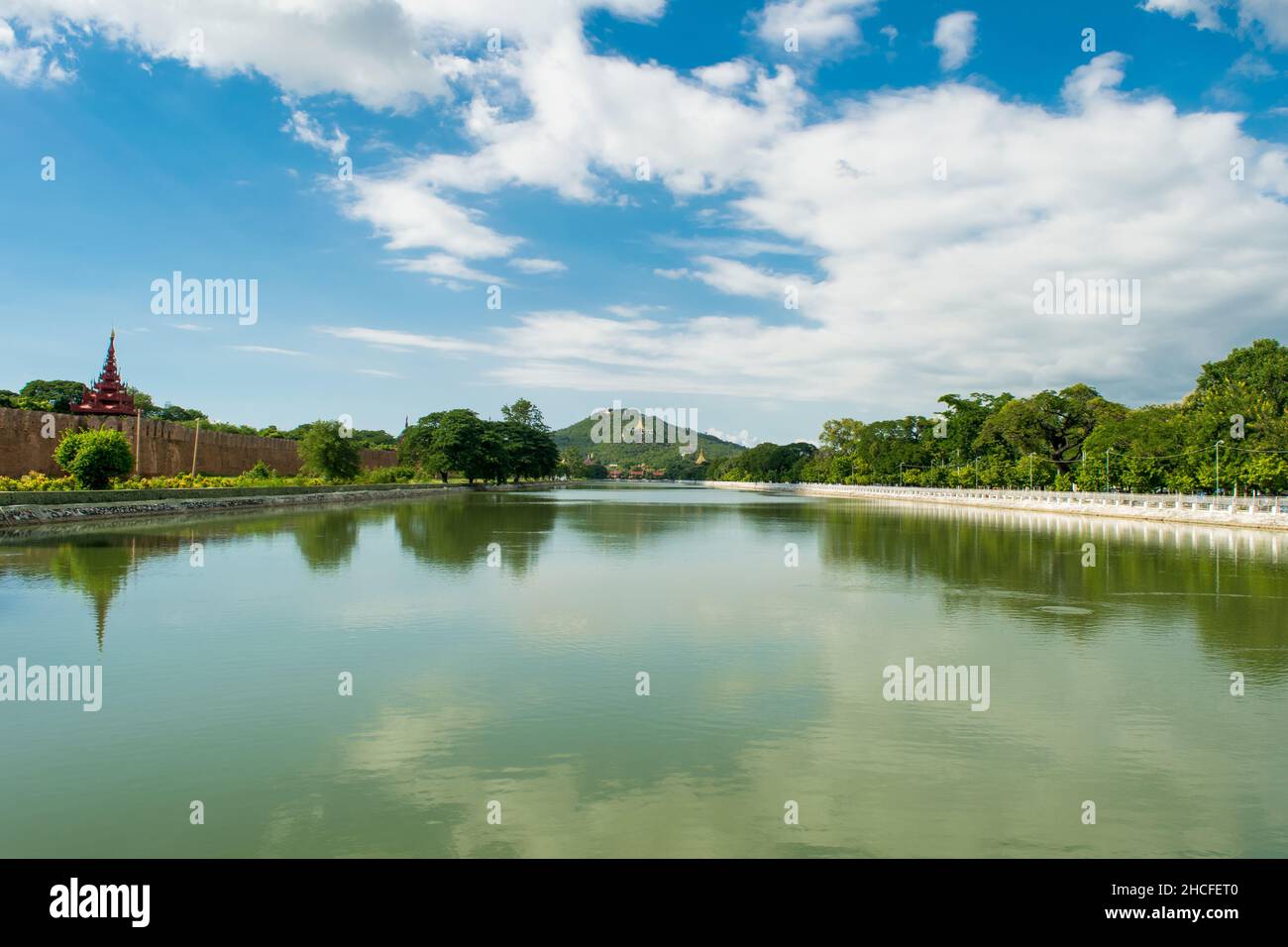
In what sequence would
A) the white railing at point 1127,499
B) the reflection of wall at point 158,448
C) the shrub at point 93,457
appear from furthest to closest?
the reflection of wall at point 158,448 < the white railing at point 1127,499 < the shrub at point 93,457

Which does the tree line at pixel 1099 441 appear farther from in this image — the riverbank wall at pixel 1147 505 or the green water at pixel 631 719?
the green water at pixel 631 719

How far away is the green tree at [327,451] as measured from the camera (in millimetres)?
51625

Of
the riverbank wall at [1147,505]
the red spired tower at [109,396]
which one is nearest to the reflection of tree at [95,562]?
the red spired tower at [109,396]

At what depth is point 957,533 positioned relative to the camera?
29.0 metres

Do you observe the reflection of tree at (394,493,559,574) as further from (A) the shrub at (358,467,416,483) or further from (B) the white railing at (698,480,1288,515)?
(B) the white railing at (698,480,1288,515)

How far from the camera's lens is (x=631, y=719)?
6988 millimetres

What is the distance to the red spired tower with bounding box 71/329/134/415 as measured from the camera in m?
43.8

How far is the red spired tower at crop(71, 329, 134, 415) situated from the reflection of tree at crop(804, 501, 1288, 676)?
3825cm

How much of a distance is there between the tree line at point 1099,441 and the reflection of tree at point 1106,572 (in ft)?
37.4

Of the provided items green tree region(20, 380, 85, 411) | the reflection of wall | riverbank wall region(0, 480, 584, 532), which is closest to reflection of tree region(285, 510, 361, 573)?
riverbank wall region(0, 480, 584, 532)

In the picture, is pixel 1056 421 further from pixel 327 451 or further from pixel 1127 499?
pixel 327 451

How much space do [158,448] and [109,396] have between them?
669cm
